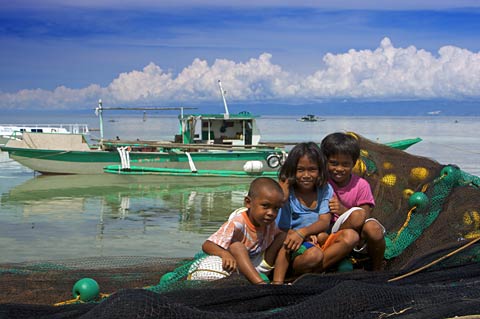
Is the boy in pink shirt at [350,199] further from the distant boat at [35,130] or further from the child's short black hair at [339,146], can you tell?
the distant boat at [35,130]

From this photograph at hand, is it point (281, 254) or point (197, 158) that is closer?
point (281, 254)

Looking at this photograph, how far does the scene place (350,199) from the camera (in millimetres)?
5035

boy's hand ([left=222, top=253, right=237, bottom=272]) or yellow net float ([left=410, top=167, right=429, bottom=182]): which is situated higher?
yellow net float ([left=410, top=167, right=429, bottom=182])

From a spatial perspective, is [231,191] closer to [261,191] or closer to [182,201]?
[182,201]

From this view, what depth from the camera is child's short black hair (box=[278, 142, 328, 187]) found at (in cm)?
465

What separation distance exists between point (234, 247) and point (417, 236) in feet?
6.48

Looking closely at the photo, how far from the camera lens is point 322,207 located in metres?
4.78

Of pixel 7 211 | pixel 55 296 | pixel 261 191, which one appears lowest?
pixel 7 211

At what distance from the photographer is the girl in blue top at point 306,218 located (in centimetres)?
443

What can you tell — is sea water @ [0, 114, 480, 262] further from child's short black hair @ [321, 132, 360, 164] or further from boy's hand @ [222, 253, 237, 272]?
boy's hand @ [222, 253, 237, 272]

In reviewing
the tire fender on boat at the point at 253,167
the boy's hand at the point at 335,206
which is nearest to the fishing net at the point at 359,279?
the boy's hand at the point at 335,206

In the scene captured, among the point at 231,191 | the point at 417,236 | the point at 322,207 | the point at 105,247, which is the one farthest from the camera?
the point at 231,191

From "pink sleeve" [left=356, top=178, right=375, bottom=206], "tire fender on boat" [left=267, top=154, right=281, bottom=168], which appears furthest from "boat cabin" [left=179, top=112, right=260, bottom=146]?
"pink sleeve" [left=356, top=178, right=375, bottom=206]

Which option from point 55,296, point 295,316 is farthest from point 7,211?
point 295,316
